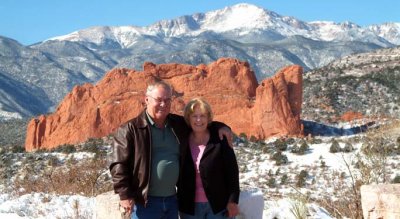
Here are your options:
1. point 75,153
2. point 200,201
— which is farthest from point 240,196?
point 75,153

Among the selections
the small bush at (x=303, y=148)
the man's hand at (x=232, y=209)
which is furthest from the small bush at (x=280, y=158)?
the man's hand at (x=232, y=209)

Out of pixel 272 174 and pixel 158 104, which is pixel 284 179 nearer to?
pixel 272 174

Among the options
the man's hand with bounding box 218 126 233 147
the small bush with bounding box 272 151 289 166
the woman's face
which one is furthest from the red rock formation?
the woman's face

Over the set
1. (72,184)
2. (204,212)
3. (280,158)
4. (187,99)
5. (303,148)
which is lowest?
(280,158)

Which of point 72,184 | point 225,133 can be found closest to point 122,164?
point 225,133

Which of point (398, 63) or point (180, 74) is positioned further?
point (398, 63)

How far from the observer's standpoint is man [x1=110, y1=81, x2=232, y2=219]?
16.3 ft

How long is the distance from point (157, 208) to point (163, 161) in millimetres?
446

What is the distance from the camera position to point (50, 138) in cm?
4322

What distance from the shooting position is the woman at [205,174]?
510 centimetres

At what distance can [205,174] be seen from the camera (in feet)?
16.6

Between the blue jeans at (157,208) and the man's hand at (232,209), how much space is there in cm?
50

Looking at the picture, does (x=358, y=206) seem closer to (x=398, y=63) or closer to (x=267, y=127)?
(x=267, y=127)

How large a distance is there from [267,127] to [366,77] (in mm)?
30175
